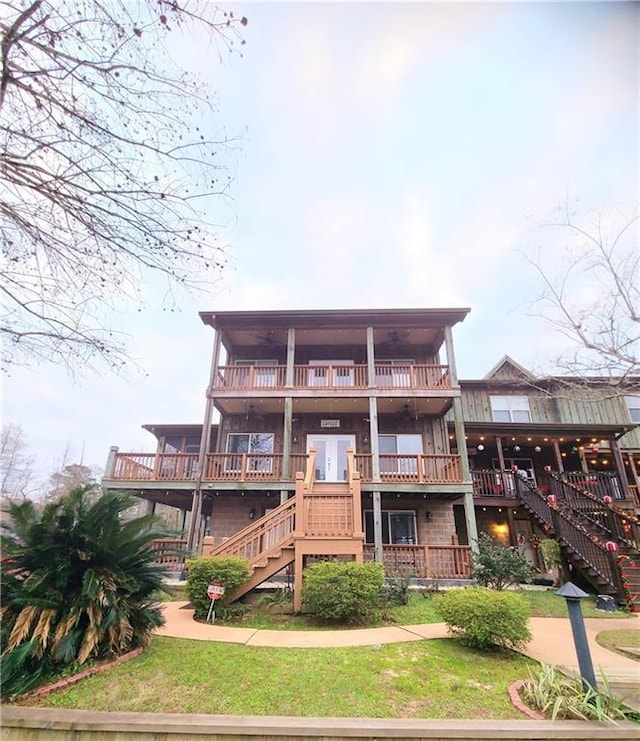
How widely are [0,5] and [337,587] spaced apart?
26.2 ft

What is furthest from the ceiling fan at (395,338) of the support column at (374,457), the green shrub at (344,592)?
the green shrub at (344,592)

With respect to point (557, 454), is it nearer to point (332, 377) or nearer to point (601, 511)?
point (601, 511)

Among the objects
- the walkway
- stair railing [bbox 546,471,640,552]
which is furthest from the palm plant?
stair railing [bbox 546,471,640,552]

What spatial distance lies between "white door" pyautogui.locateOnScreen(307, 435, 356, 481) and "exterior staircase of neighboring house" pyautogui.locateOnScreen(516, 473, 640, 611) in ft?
20.5

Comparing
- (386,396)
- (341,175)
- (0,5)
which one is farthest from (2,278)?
(386,396)

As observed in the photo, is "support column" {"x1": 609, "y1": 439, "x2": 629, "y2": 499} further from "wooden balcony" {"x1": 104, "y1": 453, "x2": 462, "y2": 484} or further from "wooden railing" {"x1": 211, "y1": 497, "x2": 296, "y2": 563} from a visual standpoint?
"wooden railing" {"x1": 211, "y1": 497, "x2": 296, "y2": 563}

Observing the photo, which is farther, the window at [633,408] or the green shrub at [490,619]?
the window at [633,408]

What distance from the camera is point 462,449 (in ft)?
40.3

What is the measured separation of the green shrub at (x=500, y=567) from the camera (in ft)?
26.9

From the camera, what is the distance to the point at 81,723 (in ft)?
10.1

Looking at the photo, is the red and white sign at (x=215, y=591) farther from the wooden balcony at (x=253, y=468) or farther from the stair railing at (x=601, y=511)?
the stair railing at (x=601, y=511)

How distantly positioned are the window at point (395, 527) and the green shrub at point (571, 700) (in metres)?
9.56

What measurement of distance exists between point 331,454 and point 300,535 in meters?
6.31

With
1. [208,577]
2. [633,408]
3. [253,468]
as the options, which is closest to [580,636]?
[208,577]
